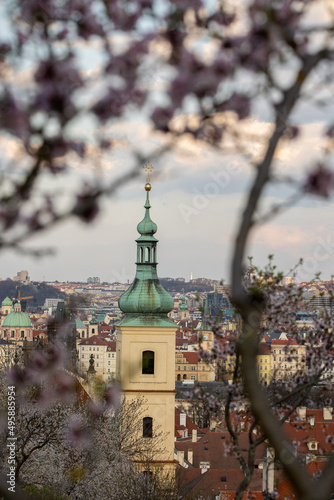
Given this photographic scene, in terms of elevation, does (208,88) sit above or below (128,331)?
below

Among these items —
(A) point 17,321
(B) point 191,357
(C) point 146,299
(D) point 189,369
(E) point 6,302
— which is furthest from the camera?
A: (E) point 6,302

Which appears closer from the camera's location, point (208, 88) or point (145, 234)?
point (208, 88)

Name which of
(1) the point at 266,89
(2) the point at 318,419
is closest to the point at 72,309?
(1) the point at 266,89

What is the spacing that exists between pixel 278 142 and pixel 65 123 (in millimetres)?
958

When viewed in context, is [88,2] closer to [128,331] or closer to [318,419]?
[128,331]

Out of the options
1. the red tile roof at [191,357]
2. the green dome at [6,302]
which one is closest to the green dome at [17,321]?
the red tile roof at [191,357]

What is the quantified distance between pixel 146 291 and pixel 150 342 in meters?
1.92

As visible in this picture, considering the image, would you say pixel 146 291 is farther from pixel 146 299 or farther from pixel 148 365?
pixel 148 365

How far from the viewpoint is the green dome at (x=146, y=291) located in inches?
1180

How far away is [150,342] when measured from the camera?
97.1 feet

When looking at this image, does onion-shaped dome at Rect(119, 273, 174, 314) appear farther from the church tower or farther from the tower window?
the tower window

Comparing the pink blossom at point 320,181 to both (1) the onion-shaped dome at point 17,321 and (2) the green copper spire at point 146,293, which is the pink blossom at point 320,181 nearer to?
(2) the green copper spire at point 146,293

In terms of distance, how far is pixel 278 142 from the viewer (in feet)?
11.9

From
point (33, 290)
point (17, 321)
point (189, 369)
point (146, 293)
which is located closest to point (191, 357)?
point (189, 369)
